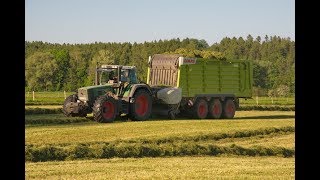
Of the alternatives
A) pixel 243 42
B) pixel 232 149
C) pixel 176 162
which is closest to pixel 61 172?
pixel 176 162

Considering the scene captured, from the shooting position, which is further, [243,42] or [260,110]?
[243,42]

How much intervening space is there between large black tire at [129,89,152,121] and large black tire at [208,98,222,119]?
382cm

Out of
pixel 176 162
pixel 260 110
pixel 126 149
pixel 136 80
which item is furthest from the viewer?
pixel 260 110

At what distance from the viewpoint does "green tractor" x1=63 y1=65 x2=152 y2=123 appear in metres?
18.9

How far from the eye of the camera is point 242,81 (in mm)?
24750

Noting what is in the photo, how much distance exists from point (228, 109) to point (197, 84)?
2207 millimetres

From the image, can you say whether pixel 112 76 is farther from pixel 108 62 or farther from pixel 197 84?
pixel 108 62

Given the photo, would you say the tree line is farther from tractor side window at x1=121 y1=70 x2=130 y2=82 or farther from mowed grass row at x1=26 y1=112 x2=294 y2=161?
mowed grass row at x1=26 y1=112 x2=294 y2=161

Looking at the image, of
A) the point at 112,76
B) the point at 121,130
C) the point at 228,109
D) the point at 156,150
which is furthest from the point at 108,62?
the point at 156,150

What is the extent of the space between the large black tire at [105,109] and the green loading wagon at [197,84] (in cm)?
286

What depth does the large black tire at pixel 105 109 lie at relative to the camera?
60.6 ft
